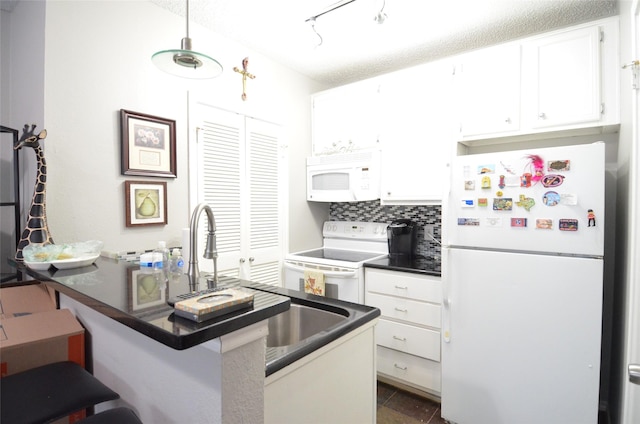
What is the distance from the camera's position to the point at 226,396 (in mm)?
718

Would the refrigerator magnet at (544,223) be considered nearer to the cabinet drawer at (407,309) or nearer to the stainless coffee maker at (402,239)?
the cabinet drawer at (407,309)

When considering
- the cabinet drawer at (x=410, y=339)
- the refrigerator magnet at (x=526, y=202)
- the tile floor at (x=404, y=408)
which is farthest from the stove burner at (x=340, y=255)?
the refrigerator magnet at (x=526, y=202)

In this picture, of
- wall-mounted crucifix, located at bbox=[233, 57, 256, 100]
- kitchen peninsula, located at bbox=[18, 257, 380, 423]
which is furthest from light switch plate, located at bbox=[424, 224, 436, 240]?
wall-mounted crucifix, located at bbox=[233, 57, 256, 100]

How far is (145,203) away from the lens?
6.39 feet

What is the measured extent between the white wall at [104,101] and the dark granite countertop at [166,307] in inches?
16.9

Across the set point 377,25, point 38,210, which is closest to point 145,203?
point 38,210

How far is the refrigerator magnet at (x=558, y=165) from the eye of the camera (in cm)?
168

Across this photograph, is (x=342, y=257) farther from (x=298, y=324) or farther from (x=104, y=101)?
(x=104, y=101)

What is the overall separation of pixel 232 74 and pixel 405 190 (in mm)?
1600

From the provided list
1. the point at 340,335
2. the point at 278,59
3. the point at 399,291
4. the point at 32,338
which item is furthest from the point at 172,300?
the point at 278,59

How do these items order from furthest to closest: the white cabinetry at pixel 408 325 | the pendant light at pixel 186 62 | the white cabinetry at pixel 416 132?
the white cabinetry at pixel 416 132
the white cabinetry at pixel 408 325
the pendant light at pixel 186 62

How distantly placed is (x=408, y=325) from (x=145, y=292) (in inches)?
74.5

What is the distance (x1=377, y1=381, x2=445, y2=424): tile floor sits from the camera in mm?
2115

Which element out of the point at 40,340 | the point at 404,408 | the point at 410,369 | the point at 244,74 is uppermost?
the point at 244,74
